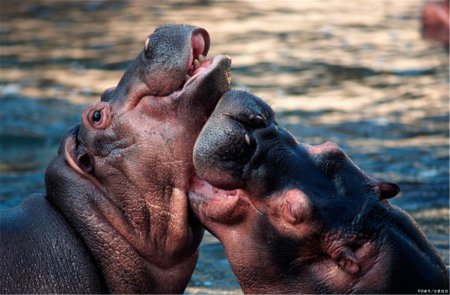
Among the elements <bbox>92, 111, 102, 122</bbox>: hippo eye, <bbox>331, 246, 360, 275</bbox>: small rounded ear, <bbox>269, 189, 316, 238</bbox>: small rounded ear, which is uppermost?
<bbox>92, 111, 102, 122</bbox>: hippo eye

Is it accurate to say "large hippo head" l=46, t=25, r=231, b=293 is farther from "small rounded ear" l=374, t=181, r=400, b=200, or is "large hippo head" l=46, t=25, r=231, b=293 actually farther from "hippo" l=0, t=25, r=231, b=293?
"small rounded ear" l=374, t=181, r=400, b=200

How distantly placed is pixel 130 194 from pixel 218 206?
0.70m

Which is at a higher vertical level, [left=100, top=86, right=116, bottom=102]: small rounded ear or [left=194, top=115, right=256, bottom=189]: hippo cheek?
[left=194, top=115, right=256, bottom=189]: hippo cheek

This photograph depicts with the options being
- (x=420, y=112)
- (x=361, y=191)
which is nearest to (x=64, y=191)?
(x=361, y=191)

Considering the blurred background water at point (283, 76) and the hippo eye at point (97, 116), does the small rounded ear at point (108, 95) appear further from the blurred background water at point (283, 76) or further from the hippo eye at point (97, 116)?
the blurred background water at point (283, 76)

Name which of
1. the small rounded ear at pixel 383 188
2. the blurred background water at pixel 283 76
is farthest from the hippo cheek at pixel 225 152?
the blurred background water at pixel 283 76

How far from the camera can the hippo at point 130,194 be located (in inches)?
221

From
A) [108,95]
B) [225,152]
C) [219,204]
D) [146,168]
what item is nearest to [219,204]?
[219,204]

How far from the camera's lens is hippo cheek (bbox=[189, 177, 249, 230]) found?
516 centimetres

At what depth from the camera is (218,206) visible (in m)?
5.23

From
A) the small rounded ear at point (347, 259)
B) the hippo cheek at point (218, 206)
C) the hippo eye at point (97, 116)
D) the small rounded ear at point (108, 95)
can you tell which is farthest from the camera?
the small rounded ear at point (108, 95)

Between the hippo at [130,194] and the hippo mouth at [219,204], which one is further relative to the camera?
the hippo at [130,194]

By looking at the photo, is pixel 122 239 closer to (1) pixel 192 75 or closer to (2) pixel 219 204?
(2) pixel 219 204

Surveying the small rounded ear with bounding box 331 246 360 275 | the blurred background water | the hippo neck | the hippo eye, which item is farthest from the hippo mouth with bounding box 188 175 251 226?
the blurred background water
